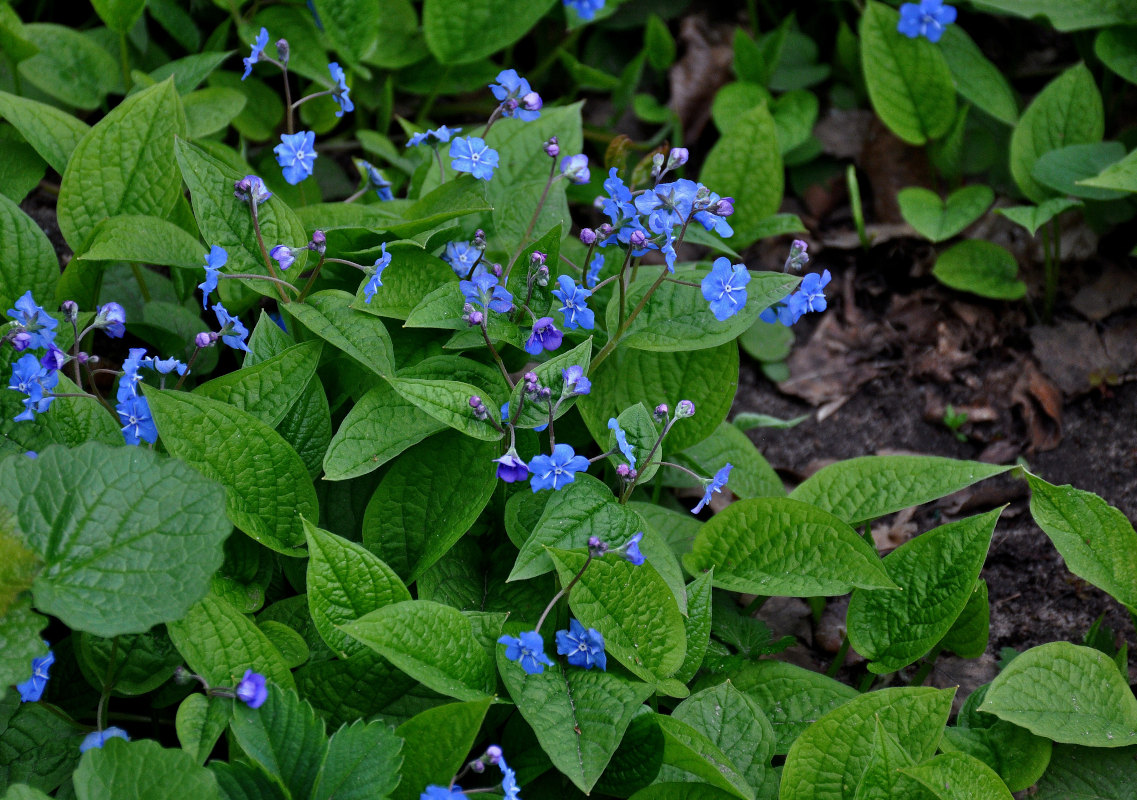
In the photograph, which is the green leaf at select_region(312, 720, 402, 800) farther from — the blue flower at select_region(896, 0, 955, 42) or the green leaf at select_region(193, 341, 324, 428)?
the blue flower at select_region(896, 0, 955, 42)


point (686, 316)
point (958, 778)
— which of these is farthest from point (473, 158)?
point (958, 778)

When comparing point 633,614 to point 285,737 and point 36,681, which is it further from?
point 36,681

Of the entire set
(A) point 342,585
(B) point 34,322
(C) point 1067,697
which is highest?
(B) point 34,322

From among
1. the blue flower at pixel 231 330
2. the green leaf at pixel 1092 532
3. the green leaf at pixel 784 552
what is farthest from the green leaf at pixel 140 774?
the green leaf at pixel 1092 532

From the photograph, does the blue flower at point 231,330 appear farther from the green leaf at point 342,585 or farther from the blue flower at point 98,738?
the blue flower at point 98,738

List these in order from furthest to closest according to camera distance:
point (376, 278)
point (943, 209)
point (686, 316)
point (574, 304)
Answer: point (943, 209) < point (686, 316) < point (574, 304) < point (376, 278)

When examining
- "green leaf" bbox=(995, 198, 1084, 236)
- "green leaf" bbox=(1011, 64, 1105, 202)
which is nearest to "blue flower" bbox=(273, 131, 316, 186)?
"green leaf" bbox=(995, 198, 1084, 236)
